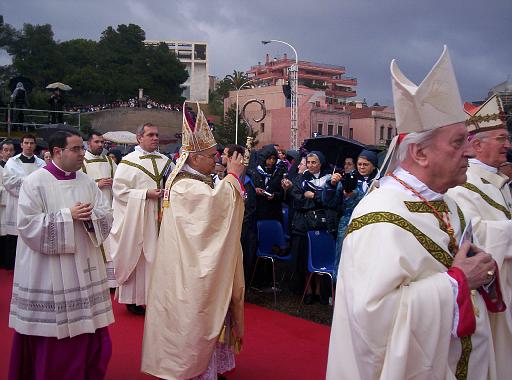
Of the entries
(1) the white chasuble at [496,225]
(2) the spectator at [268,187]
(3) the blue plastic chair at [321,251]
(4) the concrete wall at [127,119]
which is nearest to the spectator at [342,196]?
(3) the blue plastic chair at [321,251]

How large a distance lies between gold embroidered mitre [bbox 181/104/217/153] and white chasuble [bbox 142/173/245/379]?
1.33 ft

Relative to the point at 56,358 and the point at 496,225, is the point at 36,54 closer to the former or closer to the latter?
the point at 56,358

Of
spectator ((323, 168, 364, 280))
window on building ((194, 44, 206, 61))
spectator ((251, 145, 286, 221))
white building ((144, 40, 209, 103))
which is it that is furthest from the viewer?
window on building ((194, 44, 206, 61))

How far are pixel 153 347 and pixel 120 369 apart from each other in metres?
0.84

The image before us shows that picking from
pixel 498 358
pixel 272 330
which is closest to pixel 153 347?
pixel 272 330

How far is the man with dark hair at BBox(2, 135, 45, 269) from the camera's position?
854 centimetres

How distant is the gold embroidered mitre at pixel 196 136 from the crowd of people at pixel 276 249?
0.6 inches

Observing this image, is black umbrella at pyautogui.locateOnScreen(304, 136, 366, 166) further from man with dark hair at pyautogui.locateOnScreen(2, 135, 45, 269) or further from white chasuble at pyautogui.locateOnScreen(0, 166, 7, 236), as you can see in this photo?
white chasuble at pyautogui.locateOnScreen(0, 166, 7, 236)

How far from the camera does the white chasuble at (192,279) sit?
13.4 feet

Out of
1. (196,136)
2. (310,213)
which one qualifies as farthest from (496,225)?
(310,213)

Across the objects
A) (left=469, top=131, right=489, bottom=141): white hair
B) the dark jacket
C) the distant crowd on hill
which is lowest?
the dark jacket

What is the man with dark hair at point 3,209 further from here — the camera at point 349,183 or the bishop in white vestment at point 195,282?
the camera at point 349,183

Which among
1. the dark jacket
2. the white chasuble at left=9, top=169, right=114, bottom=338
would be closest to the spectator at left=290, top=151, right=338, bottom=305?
the dark jacket

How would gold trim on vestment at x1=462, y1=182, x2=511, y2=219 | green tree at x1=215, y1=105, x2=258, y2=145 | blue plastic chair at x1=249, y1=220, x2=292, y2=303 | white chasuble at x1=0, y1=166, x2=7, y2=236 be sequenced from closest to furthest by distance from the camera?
gold trim on vestment at x1=462, y1=182, x2=511, y2=219 < blue plastic chair at x1=249, y1=220, x2=292, y2=303 < white chasuble at x1=0, y1=166, x2=7, y2=236 < green tree at x1=215, y1=105, x2=258, y2=145
